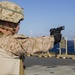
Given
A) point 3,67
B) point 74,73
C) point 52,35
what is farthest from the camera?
point 74,73

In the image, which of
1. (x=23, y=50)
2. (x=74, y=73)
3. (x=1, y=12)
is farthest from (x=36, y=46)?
(x=74, y=73)

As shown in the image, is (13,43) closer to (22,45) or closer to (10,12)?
(22,45)

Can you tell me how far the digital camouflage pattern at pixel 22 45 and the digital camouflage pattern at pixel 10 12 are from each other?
7.1 inches

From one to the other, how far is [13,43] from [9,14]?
29 cm

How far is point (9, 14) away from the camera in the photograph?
105 inches

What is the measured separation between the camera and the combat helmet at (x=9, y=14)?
2685mm

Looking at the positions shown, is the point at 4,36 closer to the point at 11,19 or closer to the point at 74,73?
the point at 11,19

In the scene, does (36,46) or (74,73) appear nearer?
(36,46)

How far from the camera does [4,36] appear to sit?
8.89 ft

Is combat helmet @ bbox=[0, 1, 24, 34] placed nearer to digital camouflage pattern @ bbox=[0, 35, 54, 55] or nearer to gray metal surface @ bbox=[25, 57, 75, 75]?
digital camouflage pattern @ bbox=[0, 35, 54, 55]

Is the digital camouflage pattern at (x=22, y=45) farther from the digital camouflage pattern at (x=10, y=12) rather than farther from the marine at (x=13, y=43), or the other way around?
the digital camouflage pattern at (x=10, y=12)

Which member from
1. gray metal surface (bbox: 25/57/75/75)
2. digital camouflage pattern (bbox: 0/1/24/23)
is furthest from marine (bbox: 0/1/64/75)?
gray metal surface (bbox: 25/57/75/75)

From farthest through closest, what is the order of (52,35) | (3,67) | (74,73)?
(74,73) → (52,35) → (3,67)

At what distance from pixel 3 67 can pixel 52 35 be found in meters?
0.68
